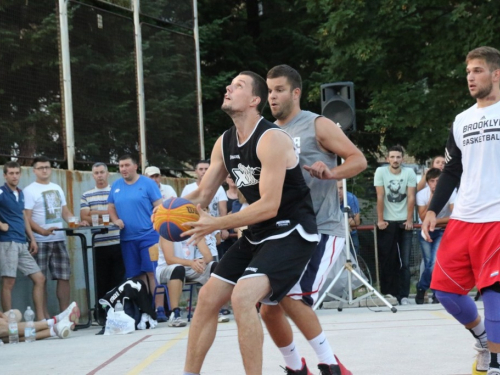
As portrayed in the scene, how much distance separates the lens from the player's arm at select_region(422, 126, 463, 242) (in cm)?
652

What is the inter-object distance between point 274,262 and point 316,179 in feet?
3.68

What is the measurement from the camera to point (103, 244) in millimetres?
13711

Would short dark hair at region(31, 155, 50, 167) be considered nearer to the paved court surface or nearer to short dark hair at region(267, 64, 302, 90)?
the paved court surface

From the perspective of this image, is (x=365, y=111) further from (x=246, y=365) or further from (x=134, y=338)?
(x=246, y=365)

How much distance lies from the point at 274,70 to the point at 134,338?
16.7 feet

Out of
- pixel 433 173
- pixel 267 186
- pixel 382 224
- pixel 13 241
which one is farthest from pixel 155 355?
pixel 433 173

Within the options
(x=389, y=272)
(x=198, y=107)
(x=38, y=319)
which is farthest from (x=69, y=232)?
(x=198, y=107)

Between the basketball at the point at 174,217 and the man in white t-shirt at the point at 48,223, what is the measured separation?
23.2ft

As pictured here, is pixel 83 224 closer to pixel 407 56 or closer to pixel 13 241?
pixel 13 241

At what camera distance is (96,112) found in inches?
614

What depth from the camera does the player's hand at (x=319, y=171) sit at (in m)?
6.20

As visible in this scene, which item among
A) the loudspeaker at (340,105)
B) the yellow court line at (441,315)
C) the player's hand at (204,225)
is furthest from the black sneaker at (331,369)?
the loudspeaker at (340,105)

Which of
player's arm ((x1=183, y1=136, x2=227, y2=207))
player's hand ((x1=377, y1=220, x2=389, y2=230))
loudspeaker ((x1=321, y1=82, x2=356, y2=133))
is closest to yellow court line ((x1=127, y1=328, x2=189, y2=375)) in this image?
player's arm ((x1=183, y1=136, x2=227, y2=207))

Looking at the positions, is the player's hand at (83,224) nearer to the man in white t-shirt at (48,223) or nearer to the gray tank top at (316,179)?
the man in white t-shirt at (48,223)
